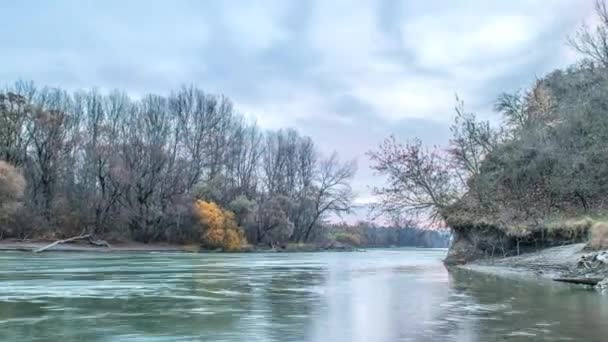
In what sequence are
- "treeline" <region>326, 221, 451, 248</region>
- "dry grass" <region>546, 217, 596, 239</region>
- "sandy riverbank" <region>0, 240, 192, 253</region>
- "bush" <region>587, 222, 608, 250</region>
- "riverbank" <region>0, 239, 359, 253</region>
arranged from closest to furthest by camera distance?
"bush" <region>587, 222, 608, 250</region>
"dry grass" <region>546, 217, 596, 239</region>
"sandy riverbank" <region>0, 240, 192, 253</region>
"riverbank" <region>0, 239, 359, 253</region>
"treeline" <region>326, 221, 451, 248</region>

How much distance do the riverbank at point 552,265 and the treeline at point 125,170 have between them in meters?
40.8

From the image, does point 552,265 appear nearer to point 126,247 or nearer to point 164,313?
point 164,313

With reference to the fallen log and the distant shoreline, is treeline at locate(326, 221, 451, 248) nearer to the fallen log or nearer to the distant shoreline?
the distant shoreline

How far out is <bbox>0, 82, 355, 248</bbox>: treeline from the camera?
59.1 metres

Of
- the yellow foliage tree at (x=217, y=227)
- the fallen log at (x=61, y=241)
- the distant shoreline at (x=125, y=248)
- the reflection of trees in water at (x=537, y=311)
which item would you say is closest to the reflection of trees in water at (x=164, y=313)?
the reflection of trees in water at (x=537, y=311)

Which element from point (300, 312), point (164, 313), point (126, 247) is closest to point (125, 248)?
point (126, 247)

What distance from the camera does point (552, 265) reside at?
20.2 m

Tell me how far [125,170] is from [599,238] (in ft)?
169

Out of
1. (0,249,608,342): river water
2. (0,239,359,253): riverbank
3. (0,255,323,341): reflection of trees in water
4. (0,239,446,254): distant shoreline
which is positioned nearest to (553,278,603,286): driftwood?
(0,249,608,342): river water

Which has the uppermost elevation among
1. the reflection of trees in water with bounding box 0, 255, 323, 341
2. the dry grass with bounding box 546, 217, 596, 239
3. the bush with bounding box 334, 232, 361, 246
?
the bush with bounding box 334, 232, 361, 246

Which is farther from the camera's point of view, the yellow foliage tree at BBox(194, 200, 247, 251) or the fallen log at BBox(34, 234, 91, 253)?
the yellow foliage tree at BBox(194, 200, 247, 251)

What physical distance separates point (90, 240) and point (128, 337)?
173 feet

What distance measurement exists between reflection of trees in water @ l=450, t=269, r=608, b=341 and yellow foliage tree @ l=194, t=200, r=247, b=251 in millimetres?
47969

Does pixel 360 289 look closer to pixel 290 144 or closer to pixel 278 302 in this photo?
pixel 278 302
